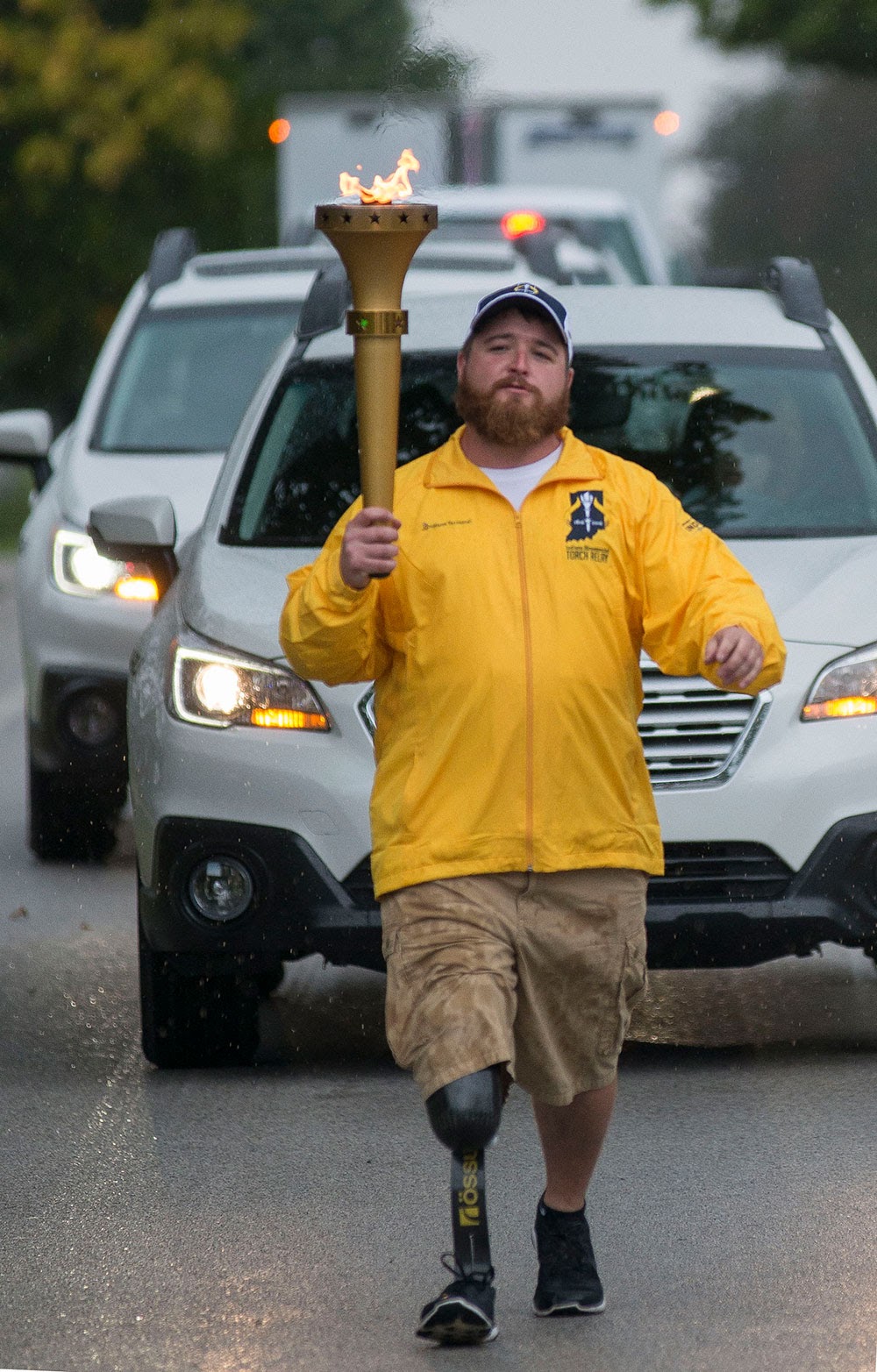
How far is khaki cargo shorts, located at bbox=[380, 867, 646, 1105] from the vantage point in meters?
4.39

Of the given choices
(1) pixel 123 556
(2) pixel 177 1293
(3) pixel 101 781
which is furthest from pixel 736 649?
(3) pixel 101 781

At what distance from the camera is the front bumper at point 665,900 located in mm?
5902

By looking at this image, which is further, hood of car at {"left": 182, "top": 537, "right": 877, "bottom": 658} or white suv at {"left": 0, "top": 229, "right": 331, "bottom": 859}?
white suv at {"left": 0, "top": 229, "right": 331, "bottom": 859}

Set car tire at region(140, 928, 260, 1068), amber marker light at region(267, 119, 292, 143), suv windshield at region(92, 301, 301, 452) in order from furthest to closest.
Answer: amber marker light at region(267, 119, 292, 143)
suv windshield at region(92, 301, 301, 452)
car tire at region(140, 928, 260, 1068)

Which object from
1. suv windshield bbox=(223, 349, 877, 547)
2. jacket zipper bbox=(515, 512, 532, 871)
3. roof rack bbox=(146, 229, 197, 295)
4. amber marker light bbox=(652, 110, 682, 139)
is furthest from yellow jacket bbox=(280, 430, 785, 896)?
amber marker light bbox=(652, 110, 682, 139)

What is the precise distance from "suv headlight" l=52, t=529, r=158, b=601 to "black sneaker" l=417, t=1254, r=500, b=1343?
4853 mm

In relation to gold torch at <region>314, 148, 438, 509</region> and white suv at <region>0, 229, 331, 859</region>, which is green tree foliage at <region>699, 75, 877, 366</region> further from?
gold torch at <region>314, 148, 438, 509</region>

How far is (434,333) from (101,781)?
2485mm

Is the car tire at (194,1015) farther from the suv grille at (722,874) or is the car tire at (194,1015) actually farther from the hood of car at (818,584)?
the hood of car at (818,584)

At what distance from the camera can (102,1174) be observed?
216 inches

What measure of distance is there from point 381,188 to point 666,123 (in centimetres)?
1784

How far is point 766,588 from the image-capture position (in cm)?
618

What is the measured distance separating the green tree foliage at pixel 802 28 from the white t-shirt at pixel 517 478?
2689 cm

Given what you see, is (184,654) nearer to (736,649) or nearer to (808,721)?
(808,721)
